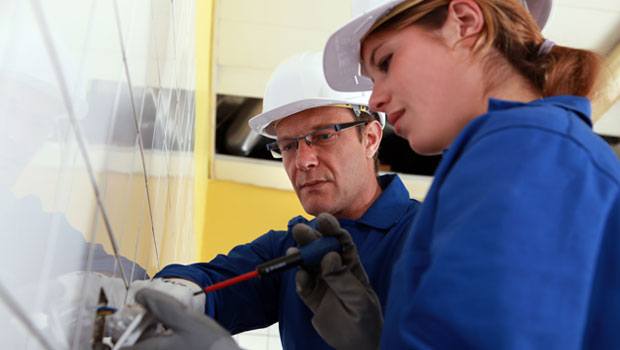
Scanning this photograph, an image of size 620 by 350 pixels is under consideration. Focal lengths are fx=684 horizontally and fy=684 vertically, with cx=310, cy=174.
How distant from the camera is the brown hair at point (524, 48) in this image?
108 cm

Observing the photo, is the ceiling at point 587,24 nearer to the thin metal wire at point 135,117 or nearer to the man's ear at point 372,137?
the man's ear at point 372,137

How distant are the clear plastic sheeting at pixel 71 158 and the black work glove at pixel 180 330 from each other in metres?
0.09

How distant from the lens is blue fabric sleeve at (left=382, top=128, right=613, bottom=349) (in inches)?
29.4

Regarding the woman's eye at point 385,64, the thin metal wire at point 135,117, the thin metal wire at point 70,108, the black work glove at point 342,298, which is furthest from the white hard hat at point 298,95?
the thin metal wire at point 70,108

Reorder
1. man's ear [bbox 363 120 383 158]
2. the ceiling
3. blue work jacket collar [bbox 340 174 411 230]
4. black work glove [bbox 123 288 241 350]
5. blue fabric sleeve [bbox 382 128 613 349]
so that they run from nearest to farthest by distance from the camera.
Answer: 1. blue fabric sleeve [bbox 382 128 613 349]
2. black work glove [bbox 123 288 241 350]
3. blue work jacket collar [bbox 340 174 411 230]
4. man's ear [bbox 363 120 383 158]
5. the ceiling

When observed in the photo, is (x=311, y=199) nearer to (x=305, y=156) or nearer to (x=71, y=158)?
(x=305, y=156)

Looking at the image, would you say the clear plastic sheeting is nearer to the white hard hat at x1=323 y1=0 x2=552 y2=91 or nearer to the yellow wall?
the white hard hat at x1=323 y1=0 x2=552 y2=91

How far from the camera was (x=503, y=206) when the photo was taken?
0.78 metres

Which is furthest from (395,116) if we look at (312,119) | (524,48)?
(312,119)

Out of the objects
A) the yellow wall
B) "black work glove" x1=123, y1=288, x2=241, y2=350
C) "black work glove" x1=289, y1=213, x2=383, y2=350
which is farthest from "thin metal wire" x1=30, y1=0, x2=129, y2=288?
the yellow wall

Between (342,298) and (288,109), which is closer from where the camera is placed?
(342,298)

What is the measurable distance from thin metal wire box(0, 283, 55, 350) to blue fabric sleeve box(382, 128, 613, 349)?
16.4 inches

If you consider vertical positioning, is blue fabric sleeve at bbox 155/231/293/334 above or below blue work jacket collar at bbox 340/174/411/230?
below

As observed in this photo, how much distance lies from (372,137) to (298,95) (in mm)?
270
